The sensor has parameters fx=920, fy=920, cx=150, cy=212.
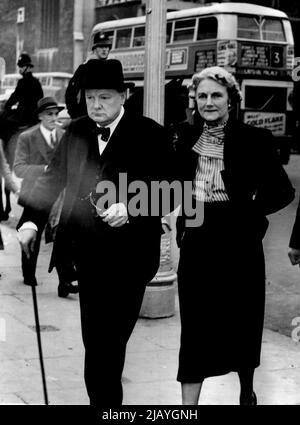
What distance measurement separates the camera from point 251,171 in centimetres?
493

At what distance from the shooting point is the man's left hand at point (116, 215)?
13.9ft

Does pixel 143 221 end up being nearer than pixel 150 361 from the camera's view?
Yes

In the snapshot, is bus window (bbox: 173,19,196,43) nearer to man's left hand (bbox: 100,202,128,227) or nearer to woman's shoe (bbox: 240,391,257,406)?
woman's shoe (bbox: 240,391,257,406)

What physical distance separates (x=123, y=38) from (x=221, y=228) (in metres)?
22.2

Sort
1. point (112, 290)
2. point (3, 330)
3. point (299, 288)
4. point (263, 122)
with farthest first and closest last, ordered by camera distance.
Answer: point (263, 122)
point (299, 288)
point (3, 330)
point (112, 290)

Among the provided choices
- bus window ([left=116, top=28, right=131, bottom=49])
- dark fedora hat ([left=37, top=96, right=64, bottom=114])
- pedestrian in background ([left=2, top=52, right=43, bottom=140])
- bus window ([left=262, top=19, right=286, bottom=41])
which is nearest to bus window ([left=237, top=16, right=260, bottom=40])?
bus window ([left=262, top=19, right=286, bottom=41])

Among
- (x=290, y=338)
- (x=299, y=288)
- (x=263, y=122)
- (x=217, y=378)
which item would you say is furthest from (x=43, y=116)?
(x=263, y=122)

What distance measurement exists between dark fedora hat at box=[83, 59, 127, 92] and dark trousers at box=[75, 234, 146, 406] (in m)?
0.78

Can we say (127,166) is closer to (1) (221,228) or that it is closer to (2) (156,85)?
(1) (221,228)

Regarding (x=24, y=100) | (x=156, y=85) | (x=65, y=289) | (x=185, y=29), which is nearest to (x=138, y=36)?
(x=185, y=29)

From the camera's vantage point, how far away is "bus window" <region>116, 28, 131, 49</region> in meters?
26.2
